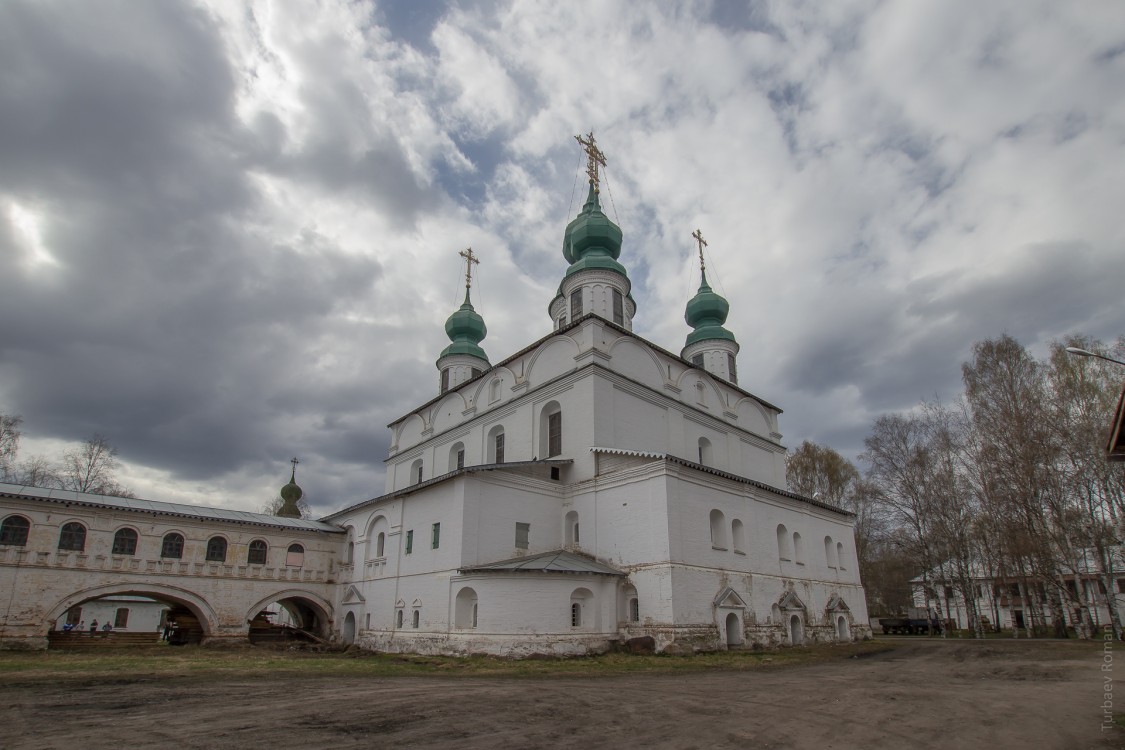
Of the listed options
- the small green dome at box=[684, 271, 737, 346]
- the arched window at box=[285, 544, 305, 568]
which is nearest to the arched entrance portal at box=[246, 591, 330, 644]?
the arched window at box=[285, 544, 305, 568]

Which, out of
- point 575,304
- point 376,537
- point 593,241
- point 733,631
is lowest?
point 733,631

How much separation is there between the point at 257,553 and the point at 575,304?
15.7 metres

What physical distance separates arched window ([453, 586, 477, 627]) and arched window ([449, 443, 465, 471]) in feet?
32.2

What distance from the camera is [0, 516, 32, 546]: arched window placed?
19469mm

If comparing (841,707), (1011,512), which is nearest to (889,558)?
(1011,512)

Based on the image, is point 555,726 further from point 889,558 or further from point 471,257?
point 889,558

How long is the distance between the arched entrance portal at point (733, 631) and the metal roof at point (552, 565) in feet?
11.7

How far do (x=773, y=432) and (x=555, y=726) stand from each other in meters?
23.9

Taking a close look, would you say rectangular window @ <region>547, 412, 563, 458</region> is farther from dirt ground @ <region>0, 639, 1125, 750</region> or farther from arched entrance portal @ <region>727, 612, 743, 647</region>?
dirt ground @ <region>0, 639, 1125, 750</region>

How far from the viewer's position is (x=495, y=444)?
82.3ft

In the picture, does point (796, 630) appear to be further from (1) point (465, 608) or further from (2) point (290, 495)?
(2) point (290, 495)

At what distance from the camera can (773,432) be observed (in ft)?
95.5

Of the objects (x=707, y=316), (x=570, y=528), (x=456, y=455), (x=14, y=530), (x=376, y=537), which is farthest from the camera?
(x=707, y=316)

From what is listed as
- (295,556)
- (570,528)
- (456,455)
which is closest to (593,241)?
(456,455)
